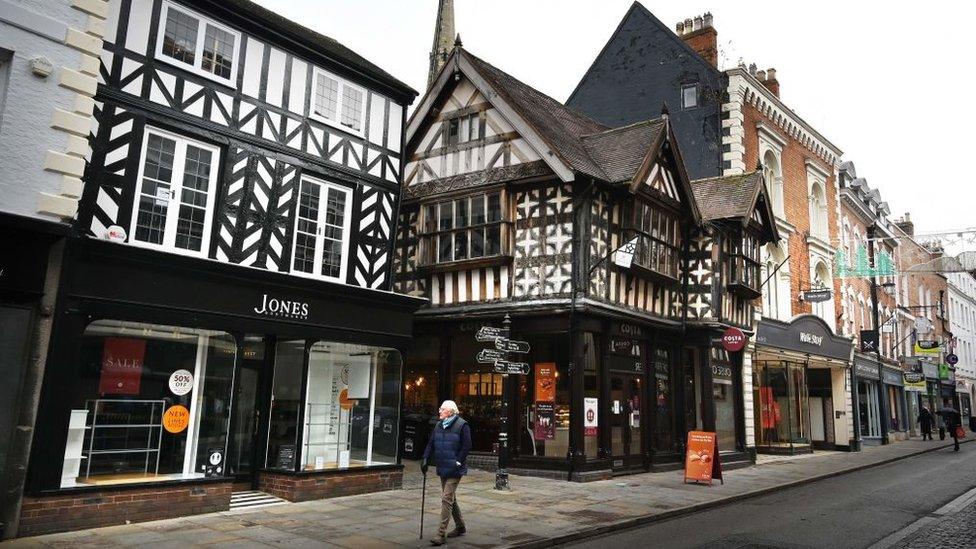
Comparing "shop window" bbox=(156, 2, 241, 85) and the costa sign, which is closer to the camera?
"shop window" bbox=(156, 2, 241, 85)

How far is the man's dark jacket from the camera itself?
882 centimetres


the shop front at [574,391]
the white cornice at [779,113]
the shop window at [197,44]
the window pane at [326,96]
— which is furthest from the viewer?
the white cornice at [779,113]

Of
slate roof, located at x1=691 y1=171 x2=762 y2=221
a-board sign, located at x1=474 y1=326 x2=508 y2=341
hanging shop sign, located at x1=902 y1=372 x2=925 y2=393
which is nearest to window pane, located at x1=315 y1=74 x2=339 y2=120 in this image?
a-board sign, located at x1=474 y1=326 x2=508 y2=341

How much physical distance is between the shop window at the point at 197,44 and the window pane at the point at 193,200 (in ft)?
4.56

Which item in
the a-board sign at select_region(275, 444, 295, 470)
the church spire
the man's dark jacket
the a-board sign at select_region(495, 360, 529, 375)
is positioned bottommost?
the a-board sign at select_region(275, 444, 295, 470)

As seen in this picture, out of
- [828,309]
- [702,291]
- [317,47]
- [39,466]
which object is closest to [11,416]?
[39,466]

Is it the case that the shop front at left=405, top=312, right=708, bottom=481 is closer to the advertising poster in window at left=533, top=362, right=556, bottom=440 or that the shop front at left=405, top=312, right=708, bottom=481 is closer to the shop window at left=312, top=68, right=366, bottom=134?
the advertising poster in window at left=533, top=362, right=556, bottom=440

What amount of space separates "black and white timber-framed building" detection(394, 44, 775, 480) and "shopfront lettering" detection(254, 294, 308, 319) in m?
5.02

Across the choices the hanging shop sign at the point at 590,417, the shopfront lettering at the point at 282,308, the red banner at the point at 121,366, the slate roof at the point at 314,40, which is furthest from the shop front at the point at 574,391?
the red banner at the point at 121,366

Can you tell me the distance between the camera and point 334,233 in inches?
504

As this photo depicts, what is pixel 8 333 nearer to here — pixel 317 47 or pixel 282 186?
pixel 282 186

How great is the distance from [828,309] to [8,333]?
29130mm

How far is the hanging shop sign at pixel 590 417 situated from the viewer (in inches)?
602

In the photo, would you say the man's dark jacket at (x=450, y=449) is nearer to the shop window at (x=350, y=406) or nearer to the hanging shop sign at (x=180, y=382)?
the shop window at (x=350, y=406)
